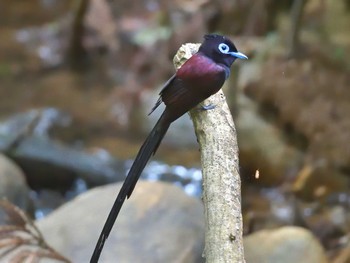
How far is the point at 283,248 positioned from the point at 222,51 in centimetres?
145

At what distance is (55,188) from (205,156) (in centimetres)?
313

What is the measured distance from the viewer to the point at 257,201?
4273 millimetres

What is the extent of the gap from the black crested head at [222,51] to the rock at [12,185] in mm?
2282

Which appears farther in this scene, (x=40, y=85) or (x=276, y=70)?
(x=40, y=85)

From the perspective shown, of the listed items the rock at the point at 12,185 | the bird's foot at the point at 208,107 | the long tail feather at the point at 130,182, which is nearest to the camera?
the long tail feather at the point at 130,182

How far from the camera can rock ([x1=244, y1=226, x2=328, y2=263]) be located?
271 centimetres

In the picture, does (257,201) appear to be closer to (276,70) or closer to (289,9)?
(276,70)

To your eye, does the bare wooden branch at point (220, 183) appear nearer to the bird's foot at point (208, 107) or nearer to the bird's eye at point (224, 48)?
the bird's foot at point (208, 107)

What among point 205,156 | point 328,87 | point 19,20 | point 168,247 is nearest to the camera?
point 205,156

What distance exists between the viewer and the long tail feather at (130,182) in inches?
56.9

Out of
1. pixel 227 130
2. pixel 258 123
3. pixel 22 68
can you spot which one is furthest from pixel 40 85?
pixel 227 130

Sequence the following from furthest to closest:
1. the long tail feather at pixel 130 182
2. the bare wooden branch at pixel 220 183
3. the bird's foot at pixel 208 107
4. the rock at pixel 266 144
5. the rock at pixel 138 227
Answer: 1. the rock at pixel 266 144
2. the rock at pixel 138 227
3. the bird's foot at pixel 208 107
4. the bare wooden branch at pixel 220 183
5. the long tail feather at pixel 130 182

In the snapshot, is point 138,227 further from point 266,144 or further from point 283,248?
point 266,144

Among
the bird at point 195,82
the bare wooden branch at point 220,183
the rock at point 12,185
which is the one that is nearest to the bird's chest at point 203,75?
the bird at point 195,82
